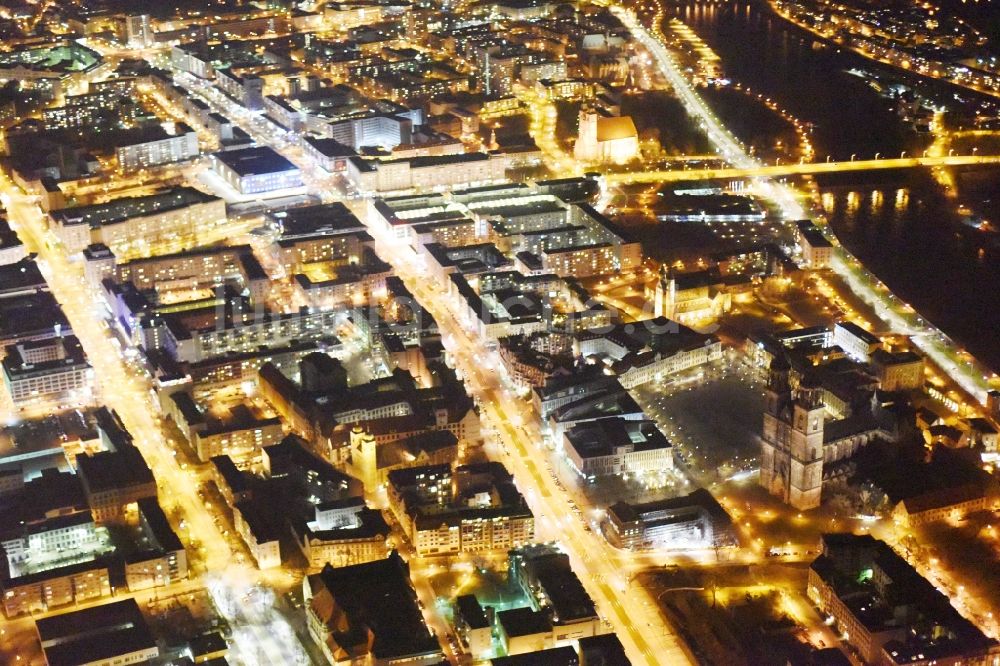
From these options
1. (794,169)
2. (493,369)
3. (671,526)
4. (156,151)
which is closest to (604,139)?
(794,169)

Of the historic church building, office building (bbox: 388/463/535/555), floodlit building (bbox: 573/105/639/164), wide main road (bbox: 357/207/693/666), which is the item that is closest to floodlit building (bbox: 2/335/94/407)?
wide main road (bbox: 357/207/693/666)

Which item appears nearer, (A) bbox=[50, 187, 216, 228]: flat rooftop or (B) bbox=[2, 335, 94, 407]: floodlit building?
(B) bbox=[2, 335, 94, 407]: floodlit building

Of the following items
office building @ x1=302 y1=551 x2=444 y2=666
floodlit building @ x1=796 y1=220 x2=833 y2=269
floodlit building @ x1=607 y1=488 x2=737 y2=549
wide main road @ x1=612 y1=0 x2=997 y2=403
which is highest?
office building @ x1=302 y1=551 x2=444 y2=666

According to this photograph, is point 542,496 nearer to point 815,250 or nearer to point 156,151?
point 815,250

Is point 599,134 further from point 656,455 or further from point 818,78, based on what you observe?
point 656,455

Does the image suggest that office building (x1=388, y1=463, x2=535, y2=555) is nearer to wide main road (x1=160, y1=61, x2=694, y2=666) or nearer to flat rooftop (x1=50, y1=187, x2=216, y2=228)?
wide main road (x1=160, y1=61, x2=694, y2=666)

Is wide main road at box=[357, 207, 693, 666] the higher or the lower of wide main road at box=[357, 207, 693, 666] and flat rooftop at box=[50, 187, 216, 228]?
the lower

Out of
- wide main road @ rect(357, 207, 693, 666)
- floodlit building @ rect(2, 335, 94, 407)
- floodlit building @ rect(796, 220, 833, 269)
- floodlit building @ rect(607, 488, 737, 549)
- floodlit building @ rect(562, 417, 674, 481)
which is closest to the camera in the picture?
wide main road @ rect(357, 207, 693, 666)
